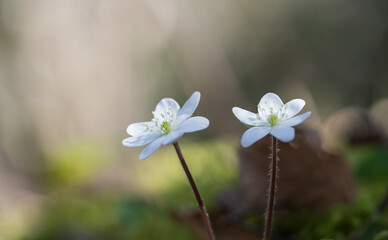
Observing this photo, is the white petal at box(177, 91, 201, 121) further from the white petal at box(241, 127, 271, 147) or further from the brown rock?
the brown rock

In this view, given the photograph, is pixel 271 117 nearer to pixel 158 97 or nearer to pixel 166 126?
pixel 166 126

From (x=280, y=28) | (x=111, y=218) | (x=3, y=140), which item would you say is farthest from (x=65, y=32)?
(x=280, y=28)

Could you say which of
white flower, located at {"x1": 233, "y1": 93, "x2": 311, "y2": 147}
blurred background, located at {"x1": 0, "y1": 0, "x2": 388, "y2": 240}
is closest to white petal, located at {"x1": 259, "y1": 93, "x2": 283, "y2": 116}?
white flower, located at {"x1": 233, "y1": 93, "x2": 311, "y2": 147}

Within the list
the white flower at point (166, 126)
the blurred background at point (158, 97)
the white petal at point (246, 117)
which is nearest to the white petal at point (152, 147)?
the white flower at point (166, 126)

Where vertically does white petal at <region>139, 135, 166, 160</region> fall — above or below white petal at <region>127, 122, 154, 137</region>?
below

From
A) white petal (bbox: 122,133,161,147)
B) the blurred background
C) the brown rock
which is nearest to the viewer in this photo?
white petal (bbox: 122,133,161,147)

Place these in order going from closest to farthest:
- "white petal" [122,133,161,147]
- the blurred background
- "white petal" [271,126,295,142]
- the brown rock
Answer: "white petal" [271,126,295,142] → "white petal" [122,133,161,147] → the brown rock → the blurred background

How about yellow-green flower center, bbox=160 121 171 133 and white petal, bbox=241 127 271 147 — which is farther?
yellow-green flower center, bbox=160 121 171 133

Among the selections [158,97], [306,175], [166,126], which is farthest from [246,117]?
[158,97]

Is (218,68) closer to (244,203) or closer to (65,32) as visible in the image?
(65,32)
